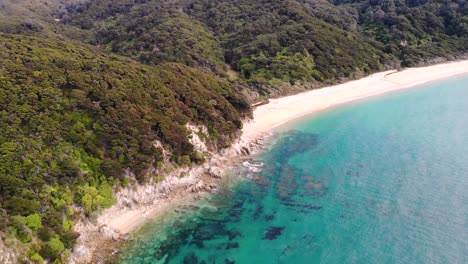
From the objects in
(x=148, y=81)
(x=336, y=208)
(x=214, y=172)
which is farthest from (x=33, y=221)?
(x=336, y=208)

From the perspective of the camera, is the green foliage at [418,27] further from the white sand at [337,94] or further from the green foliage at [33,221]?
the green foliage at [33,221]

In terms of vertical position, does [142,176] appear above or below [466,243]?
above

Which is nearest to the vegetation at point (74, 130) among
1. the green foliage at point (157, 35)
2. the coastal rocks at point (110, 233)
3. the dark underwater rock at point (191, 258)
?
the coastal rocks at point (110, 233)

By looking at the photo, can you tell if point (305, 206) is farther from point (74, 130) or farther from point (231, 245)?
point (74, 130)

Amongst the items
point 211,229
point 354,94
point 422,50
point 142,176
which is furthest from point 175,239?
point 422,50

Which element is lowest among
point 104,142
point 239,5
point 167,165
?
point 167,165

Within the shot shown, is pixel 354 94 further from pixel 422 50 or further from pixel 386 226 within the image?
pixel 386 226

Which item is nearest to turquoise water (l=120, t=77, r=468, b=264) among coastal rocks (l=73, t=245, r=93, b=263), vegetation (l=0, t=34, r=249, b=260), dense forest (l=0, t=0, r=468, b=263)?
coastal rocks (l=73, t=245, r=93, b=263)
